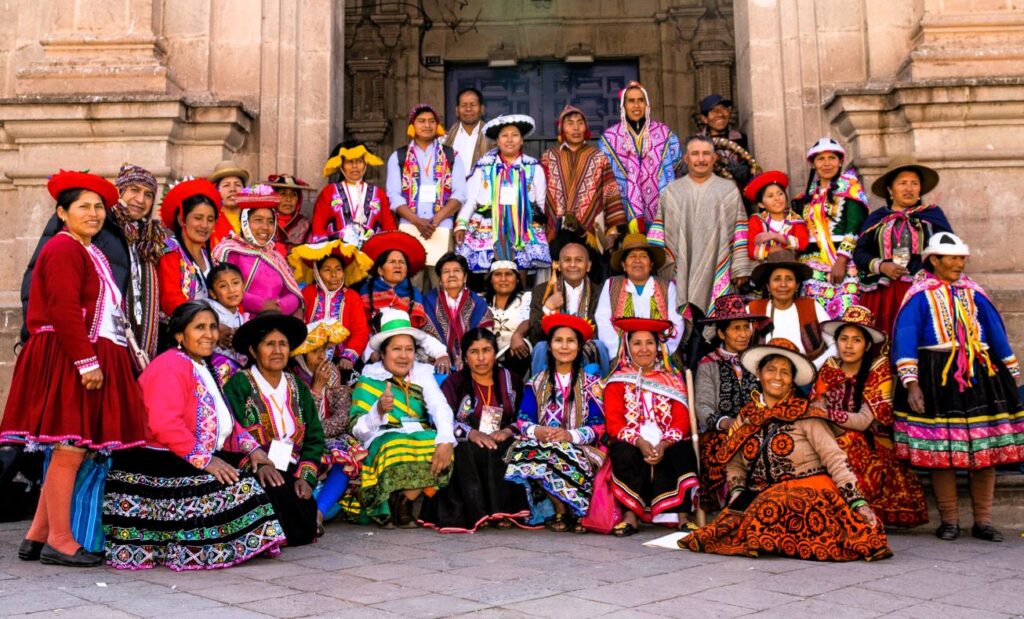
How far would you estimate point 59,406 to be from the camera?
16.2ft

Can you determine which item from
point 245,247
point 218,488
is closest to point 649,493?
point 218,488

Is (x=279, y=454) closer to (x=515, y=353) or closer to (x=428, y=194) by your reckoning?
(x=515, y=353)

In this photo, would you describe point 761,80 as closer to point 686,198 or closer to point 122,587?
point 686,198

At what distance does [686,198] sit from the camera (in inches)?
301

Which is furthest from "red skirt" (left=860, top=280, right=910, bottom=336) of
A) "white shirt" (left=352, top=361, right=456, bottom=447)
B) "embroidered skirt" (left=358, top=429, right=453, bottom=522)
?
"embroidered skirt" (left=358, top=429, right=453, bottom=522)

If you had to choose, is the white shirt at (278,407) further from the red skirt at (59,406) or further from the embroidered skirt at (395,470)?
the red skirt at (59,406)

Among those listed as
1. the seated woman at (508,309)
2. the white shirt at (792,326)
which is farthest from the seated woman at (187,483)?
the white shirt at (792,326)

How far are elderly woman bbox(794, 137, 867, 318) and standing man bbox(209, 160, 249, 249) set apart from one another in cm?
386

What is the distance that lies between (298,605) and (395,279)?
11.5 feet

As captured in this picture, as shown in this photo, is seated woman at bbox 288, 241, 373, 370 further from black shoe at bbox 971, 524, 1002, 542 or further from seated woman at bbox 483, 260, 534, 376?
black shoe at bbox 971, 524, 1002, 542

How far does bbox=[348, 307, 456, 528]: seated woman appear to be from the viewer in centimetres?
629

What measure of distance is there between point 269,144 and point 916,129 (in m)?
4.88

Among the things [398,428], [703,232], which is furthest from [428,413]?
[703,232]

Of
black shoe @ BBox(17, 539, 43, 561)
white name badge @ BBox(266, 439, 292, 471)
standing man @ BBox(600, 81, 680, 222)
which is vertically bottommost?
black shoe @ BBox(17, 539, 43, 561)
